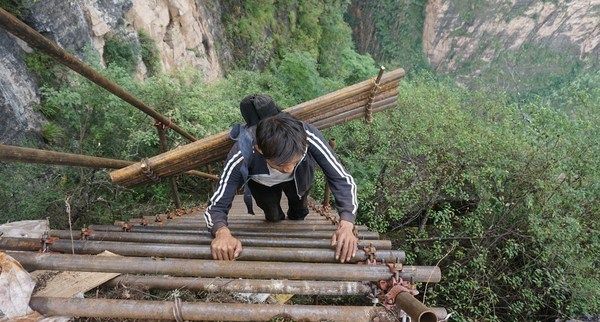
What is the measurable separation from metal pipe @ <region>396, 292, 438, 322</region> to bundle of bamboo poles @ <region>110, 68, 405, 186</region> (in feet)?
7.48

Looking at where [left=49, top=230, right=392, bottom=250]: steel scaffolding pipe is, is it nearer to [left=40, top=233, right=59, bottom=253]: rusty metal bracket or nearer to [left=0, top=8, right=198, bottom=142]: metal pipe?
[left=40, top=233, right=59, bottom=253]: rusty metal bracket

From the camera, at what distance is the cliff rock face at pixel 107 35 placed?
5609mm

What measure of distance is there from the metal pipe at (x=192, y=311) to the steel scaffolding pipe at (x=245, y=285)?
22cm

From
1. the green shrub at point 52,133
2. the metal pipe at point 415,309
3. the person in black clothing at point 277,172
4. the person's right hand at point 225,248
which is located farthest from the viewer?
the green shrub at point 52,133

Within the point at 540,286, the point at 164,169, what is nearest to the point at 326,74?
the point at 540,286

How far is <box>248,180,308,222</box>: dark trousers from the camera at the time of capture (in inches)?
132

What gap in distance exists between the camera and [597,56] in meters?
33.6

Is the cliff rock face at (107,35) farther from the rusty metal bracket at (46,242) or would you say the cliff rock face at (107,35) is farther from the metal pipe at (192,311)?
the metal pipe at (192,311)

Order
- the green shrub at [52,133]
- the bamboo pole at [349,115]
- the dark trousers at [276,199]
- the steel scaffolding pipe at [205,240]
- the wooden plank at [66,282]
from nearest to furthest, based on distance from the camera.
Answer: the wooden plank at [66,282], the steel scaffolding pipe at [205,240], the dark trousers at [276,199], the bamboo pole at [349,115], the green shrub at [52,133]

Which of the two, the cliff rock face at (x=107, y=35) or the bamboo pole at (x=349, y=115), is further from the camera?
the cliff rock face at (x=107, y=35)

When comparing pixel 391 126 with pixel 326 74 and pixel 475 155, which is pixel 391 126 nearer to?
pixel 475 155

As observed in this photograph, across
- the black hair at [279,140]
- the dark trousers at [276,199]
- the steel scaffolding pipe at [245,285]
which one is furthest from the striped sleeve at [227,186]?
the steel scaffolding pipe at [245,285]

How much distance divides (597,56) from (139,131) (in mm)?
39682

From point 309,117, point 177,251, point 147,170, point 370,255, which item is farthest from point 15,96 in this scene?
point 370,255
